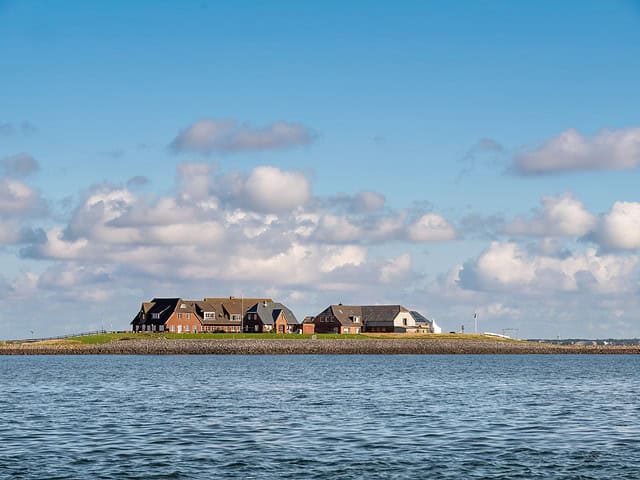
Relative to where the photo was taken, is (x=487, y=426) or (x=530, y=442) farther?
(x=487, y=426)

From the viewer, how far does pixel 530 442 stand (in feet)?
125

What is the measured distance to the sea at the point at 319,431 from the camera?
31719 mm

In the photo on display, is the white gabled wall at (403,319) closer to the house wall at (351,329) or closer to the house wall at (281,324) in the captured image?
the house wall at (351,329)

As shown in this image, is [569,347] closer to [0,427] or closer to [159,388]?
[159,388]

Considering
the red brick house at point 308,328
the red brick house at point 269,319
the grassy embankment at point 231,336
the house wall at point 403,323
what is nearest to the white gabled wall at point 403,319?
the house wall at point 403,323

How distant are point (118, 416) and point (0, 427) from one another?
6.84 metres

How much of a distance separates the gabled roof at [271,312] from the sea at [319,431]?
11217 cm

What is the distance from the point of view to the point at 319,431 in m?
41.6

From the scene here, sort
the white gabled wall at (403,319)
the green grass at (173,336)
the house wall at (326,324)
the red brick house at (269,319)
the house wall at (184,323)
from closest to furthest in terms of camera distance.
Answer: the green grass at (173,336) < the house wall at (184,323) < the red brick house at (269,319) < the house wall at (326,324) < the white gabled wall at (403,319)

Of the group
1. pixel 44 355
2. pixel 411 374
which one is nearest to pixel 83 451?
pixel 411 374

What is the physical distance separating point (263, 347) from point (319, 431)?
116 meters

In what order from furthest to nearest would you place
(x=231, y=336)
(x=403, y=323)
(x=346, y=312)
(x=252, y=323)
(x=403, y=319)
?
(x=403, y=319) < (x=403, y=323) < (x=346, y=312) < (x=252, y=323) < (x=231, y=336)

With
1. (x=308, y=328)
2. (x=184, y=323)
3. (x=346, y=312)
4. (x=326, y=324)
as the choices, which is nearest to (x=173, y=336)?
(x=184, y=323)

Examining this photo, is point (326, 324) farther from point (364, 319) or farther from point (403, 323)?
point (403, 323)
